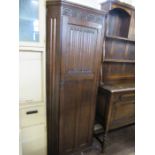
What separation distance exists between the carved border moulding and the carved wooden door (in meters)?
0.03

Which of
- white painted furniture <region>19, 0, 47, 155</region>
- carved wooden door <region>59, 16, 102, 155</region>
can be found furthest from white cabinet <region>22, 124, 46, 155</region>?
carved wooden door <region>59, 16, 102, 155</region>

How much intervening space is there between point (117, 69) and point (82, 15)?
1175 mm

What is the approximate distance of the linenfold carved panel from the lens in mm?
1541

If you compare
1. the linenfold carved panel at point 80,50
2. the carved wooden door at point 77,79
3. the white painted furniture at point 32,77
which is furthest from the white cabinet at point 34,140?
the linenfold carved panel at point 80,50

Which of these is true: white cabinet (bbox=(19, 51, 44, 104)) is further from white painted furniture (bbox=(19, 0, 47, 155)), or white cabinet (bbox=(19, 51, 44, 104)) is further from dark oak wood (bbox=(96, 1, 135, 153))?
dark oak wood (bbox=(96, 1, 135, 153))

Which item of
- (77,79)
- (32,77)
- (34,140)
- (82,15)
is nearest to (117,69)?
(77,79)

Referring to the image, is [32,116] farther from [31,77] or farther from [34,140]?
[31,77]

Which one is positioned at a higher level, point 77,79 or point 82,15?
point 82,15

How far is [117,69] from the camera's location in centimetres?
239

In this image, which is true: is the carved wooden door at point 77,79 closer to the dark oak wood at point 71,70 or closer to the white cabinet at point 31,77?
the dark oak wood at point 71,70
